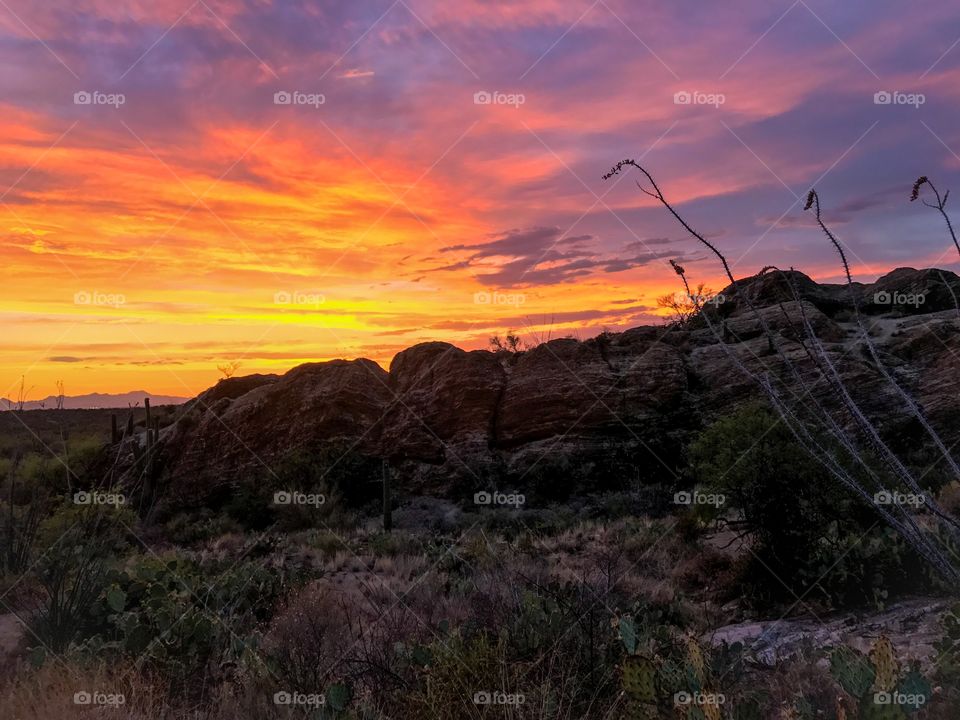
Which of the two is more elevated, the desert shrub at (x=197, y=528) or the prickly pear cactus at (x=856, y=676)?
the prickly pear cactus at (x=856, y=676)

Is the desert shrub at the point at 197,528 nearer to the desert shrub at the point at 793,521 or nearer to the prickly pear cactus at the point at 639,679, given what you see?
the desert shrub at the point at 793,521

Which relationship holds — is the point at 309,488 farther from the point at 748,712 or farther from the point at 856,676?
the point at 856,676

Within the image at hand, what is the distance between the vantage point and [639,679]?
4035 mm

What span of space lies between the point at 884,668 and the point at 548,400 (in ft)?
79.5

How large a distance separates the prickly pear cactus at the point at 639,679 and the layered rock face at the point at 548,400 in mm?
21031

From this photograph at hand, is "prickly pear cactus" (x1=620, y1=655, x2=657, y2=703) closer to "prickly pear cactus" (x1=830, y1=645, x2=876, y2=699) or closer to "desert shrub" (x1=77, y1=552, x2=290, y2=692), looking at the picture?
"prickly pear cactus" (x1=830, y1=645, x2=876, y2=699)

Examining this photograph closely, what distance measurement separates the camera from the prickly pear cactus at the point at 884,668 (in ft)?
12.3

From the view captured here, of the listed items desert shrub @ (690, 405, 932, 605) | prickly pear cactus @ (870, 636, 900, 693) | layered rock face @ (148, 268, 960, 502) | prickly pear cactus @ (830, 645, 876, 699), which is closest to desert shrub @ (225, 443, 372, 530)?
layered rock face @ (148, 268, 960, 502)

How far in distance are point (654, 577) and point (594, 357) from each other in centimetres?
1772

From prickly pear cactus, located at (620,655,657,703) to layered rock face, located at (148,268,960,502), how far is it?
21031 millimetres

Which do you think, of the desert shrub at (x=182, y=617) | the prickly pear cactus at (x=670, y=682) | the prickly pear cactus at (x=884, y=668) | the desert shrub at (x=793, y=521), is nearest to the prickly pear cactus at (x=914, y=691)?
the prickly pear cactus at (x=884, y=668)

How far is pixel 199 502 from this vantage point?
2803 cm

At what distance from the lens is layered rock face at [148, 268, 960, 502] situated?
995 inches

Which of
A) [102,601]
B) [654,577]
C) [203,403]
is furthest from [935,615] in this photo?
[203,403]
